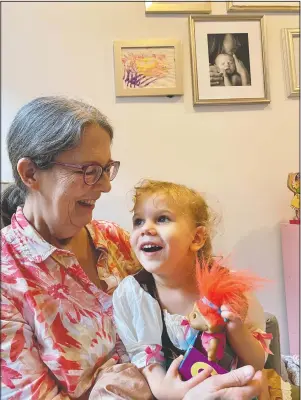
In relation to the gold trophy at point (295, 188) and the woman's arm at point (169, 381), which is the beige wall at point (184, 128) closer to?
the gold trophy at point (295, 188)

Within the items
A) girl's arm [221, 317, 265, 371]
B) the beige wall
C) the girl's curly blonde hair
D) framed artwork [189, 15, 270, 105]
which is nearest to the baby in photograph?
framed artwork [189, 15, 270, 105]

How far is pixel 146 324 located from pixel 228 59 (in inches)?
50.4

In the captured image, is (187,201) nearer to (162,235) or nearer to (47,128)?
(162,235)

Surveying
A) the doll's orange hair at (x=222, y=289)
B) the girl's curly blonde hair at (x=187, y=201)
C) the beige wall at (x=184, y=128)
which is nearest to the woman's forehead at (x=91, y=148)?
the girl's curly blonde hair at (x=187, y=201)

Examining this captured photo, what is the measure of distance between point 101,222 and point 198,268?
0.48m

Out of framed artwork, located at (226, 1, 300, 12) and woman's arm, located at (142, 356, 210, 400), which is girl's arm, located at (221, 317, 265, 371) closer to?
woman's arm, located at (142, 356, 210, 400)

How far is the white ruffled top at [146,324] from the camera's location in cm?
105

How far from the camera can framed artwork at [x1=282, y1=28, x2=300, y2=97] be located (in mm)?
1839

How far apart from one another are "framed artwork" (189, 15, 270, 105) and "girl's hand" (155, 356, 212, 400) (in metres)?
1.18

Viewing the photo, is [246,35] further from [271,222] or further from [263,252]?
[263,252]

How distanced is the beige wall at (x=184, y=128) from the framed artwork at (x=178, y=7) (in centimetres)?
3

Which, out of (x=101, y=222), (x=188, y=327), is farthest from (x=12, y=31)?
(x=188, y=327)

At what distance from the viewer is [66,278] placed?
112 centimetres

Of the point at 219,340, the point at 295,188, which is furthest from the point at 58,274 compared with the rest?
the point at 295,188
